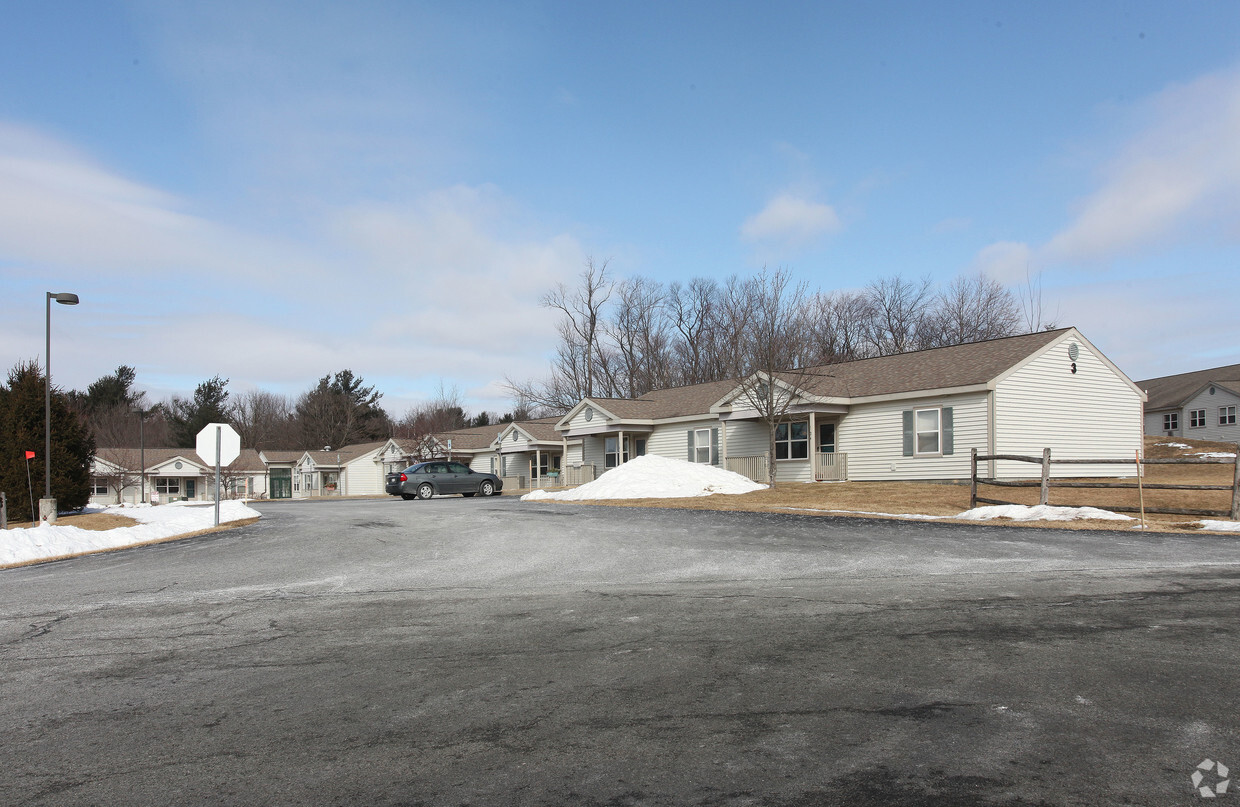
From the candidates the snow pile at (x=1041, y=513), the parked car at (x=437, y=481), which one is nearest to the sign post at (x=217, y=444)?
the parked car at (x=437, y=481)

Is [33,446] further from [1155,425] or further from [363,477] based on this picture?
[1155,425]

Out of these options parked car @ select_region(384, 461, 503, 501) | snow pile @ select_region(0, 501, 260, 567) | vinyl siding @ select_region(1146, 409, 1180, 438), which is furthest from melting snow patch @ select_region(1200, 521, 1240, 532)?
vinyl siding @ select_region(1146, 409, 1180, 438)

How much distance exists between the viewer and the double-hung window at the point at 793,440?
30703 millimetres

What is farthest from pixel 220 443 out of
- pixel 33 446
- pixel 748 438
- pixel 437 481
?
pixel 748 438

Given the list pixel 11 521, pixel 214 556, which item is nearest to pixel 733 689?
pixel 214 556

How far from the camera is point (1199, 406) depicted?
5231 centimetres

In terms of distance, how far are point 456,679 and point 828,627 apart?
123 inches

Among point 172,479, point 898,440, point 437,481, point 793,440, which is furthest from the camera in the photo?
point 172,479

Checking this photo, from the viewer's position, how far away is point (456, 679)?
555 cm

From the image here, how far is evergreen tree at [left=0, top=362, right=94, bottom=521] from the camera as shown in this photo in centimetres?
2241

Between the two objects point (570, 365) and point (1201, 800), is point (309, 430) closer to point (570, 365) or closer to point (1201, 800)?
point (570, 365)

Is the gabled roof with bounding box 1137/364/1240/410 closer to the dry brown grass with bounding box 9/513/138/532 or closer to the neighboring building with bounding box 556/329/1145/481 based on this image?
the neighboring building with bounding box 556/329/1145/481

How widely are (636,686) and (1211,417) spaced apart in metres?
59.1

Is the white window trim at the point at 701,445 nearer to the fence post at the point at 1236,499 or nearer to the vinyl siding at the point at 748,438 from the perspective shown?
the vinyl siding at the point at 748,438
